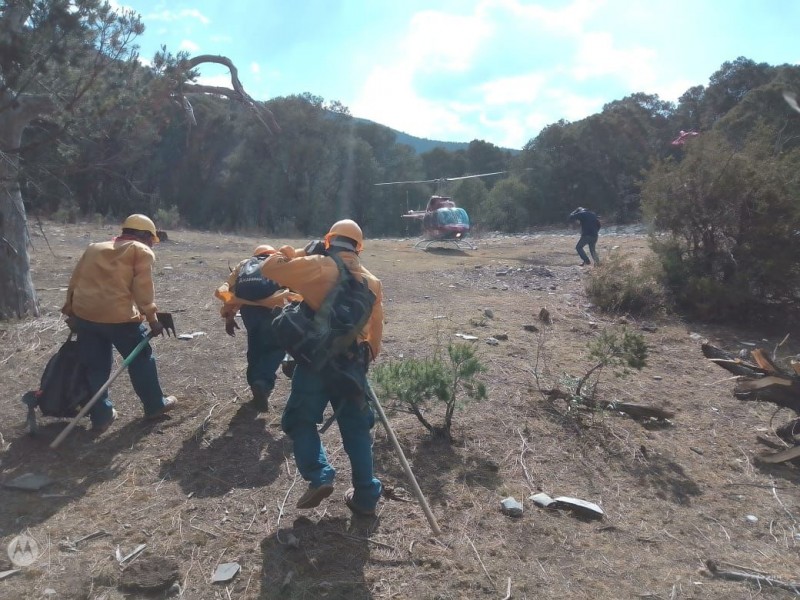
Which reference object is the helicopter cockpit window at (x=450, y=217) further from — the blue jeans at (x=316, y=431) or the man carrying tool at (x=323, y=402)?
the blue jeans at (x=316, y=431)

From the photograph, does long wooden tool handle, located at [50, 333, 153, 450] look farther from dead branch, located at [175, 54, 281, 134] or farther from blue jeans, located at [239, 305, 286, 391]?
dead branch, located at [175, 54, 281, 134]

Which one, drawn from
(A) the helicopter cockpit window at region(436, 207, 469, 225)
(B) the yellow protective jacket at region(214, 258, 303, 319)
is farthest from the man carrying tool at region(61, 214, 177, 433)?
(A) the helicopter cockpit window at region(436, 207, 469, 225)

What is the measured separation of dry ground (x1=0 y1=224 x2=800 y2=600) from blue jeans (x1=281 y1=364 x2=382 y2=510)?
33 cm

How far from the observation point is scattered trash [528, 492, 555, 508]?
13.1ft

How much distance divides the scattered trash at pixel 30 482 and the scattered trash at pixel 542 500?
300 cm

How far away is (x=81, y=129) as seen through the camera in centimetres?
712

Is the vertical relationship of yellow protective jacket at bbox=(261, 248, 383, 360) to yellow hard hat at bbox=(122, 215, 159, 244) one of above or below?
below

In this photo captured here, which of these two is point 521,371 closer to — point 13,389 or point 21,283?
point 13,389

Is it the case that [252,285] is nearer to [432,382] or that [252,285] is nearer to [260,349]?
[260,349]

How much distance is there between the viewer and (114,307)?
4.75m

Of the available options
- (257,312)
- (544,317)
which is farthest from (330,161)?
(257,312)

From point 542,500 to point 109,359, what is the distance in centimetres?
327

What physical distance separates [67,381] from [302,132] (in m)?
32.2

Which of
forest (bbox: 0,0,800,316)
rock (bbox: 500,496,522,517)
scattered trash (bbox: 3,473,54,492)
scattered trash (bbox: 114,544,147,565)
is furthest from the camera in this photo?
forest (bbox: 0,0,800,316)
